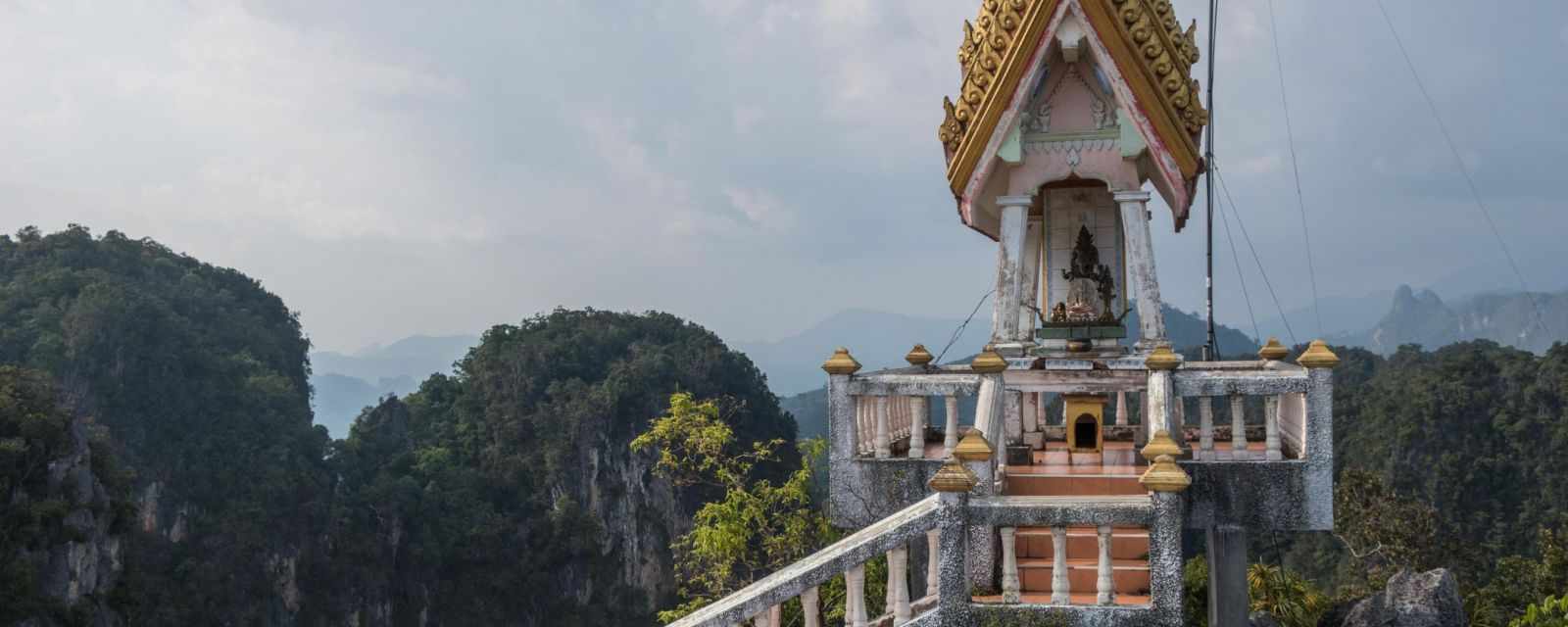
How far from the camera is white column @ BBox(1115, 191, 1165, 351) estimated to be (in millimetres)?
10438

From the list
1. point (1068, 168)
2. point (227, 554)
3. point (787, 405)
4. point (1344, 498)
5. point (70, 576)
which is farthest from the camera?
point (787, 405)

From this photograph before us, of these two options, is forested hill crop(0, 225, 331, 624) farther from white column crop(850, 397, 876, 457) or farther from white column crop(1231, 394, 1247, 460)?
white column crop(1231, 394, 1247, 460)

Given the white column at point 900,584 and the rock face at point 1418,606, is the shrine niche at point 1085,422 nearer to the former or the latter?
the white column at point 900,584

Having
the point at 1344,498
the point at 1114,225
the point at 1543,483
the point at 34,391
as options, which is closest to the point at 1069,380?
the point at 1114,225

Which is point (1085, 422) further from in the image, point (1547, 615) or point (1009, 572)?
point (1547, 615)

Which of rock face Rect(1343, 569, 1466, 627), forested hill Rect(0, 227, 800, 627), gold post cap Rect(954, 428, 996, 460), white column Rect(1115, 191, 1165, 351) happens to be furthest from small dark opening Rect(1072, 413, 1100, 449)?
forested hill Rect(0, 227, 800, 627)

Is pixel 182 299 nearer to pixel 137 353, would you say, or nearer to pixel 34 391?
pixel 137 353

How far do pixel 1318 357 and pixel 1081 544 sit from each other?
1.93 m

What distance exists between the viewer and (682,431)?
60.2ft

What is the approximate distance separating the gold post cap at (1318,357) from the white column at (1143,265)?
96.7 inches

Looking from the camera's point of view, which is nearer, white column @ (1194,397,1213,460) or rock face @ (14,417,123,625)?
white column @ (1194,397,1213,460)

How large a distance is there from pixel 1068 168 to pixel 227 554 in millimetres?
44084

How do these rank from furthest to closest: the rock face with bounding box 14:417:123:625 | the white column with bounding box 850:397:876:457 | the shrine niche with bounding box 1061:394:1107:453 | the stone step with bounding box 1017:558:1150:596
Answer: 1. the rock face with bounding box 14:417:123:625
2. the shrine niche with bounding box 1061:394:1107:453
3. the white column with bounding box 850:397:876:457
4. the stone step with bounding box 1017:558:1150:596

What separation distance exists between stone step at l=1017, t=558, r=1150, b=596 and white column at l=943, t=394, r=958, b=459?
923 millimetres
